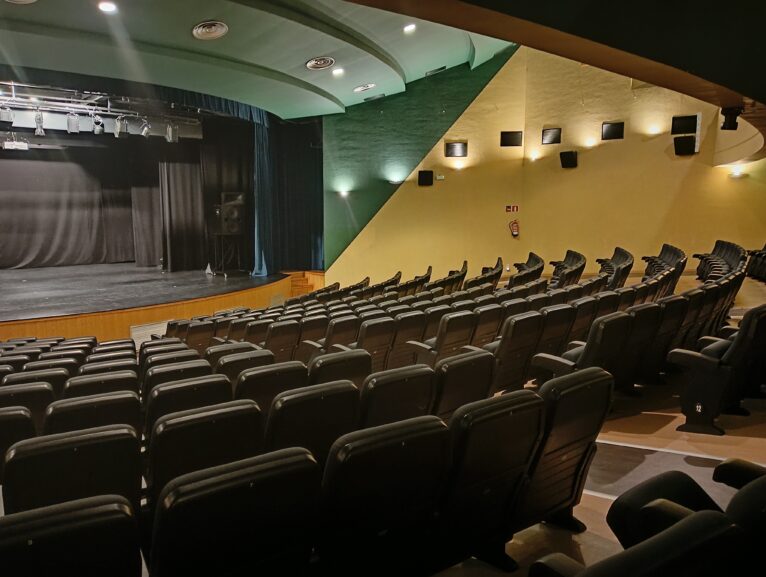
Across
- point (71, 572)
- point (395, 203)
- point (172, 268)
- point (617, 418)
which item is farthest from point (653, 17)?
point (172, 268)

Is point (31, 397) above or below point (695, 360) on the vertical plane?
below

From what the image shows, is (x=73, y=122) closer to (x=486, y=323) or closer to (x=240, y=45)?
(x=240, y=45)

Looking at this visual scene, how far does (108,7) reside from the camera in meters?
7.23

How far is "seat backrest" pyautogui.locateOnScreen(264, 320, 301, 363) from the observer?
5.23 metres

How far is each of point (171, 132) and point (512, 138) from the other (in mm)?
8262

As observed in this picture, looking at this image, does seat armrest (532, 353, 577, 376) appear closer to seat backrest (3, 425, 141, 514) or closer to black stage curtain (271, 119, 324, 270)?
seat backrest (3, 425, 141, 514)

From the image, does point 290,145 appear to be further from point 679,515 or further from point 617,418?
point 679,515

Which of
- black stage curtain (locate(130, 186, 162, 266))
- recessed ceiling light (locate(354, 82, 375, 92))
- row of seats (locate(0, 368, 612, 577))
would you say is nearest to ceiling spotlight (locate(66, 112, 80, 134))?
black stage curtain (locate(130, 186, 162, 266))

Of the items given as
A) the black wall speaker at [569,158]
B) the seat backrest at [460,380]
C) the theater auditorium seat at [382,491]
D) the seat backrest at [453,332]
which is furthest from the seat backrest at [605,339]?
the black wall speaker at [569,158]

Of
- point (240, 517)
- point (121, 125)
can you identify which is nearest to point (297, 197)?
point (121, 125)

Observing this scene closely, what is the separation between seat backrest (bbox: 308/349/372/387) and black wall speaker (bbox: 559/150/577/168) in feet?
37.2

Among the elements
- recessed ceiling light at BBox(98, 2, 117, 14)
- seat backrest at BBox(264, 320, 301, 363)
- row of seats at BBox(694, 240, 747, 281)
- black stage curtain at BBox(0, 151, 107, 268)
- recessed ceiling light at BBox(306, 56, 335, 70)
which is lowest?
seat backrest at BBox(264, 320, 301, 363)

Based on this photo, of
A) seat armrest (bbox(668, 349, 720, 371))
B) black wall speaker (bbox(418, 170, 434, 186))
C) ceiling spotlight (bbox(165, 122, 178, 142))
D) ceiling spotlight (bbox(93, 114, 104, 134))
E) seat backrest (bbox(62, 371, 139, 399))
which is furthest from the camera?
black wall speaker (bbox(418, 170, 434, 186))

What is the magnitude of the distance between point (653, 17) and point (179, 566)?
4587 mm
